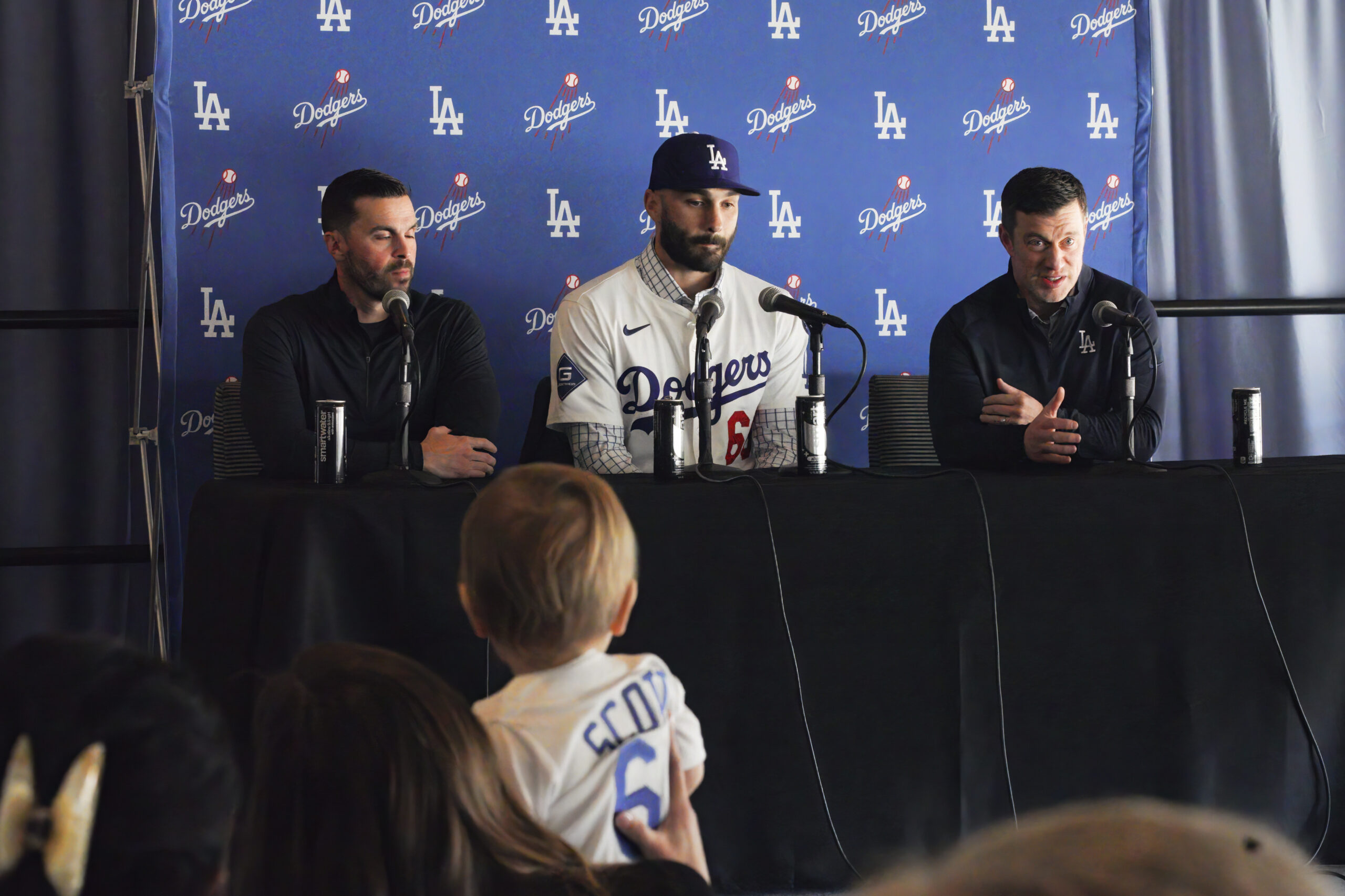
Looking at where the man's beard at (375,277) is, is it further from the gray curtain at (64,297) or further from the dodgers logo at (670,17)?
the dodgers logo at (670,17)

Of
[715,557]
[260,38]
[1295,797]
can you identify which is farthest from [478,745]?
[260,38]

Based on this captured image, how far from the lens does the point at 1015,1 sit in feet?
10.1

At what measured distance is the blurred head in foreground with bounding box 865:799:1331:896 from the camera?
0.24 metres

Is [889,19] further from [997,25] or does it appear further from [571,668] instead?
[571,668]

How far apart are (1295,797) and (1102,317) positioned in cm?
86

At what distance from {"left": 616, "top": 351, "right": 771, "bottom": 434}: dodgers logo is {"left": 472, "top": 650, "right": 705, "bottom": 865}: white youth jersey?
139cm

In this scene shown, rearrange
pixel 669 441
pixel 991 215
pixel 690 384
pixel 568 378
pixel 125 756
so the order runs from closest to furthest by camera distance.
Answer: pixel 125 756
pixel 669 441
pixel 568 378
pixel 690 384
pixel 991 215

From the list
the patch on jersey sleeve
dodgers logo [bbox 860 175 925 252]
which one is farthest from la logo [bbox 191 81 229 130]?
dodgers logo [bbox 860 175 925 252]

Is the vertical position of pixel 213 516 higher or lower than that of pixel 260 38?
lower

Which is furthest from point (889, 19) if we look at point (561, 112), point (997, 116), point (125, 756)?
point (125, 756)

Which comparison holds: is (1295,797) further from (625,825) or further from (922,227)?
(922,227)

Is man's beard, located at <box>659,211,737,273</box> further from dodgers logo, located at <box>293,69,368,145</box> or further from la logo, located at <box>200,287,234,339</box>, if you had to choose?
la logo, located at <box>200,287,234,339</box>

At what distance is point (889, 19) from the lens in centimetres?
303

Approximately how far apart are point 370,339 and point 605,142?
81 centimetres
